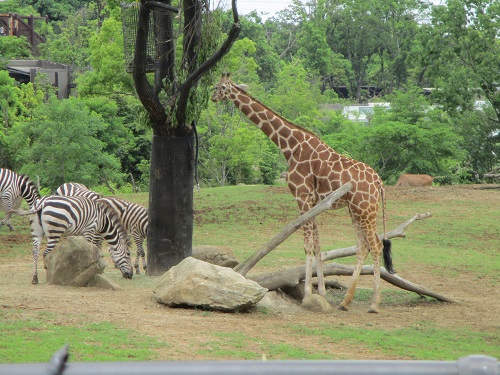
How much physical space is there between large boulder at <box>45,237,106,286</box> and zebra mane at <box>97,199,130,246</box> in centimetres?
178

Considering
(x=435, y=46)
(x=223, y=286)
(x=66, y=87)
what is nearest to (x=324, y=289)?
(x=223, y=286)

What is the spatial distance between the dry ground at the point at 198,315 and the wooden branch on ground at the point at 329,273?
25cm

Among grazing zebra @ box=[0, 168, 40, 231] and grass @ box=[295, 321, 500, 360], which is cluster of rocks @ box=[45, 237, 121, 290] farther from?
grazing zebra @ box=[0, 168, 40, 231]

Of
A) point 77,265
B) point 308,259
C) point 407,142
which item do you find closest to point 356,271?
point 308,259

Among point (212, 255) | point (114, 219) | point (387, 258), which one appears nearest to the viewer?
point (387, 258)

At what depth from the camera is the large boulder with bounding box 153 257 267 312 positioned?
9820 mm

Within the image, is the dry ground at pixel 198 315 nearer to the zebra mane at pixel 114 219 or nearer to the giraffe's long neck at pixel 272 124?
the zebra mane at pixel 114 219

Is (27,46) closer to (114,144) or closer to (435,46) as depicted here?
(114,144)

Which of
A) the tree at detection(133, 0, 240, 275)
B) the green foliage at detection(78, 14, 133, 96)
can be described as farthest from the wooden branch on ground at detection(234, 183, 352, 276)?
the green foliage at detection(78, 14, 133, 96)

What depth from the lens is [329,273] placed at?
39.8 ft

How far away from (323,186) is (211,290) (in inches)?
99.8

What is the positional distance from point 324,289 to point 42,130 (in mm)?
14558

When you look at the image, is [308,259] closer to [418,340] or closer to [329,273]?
[329,273]

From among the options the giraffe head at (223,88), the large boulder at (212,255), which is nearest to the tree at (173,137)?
the large boulder at (212,255)
